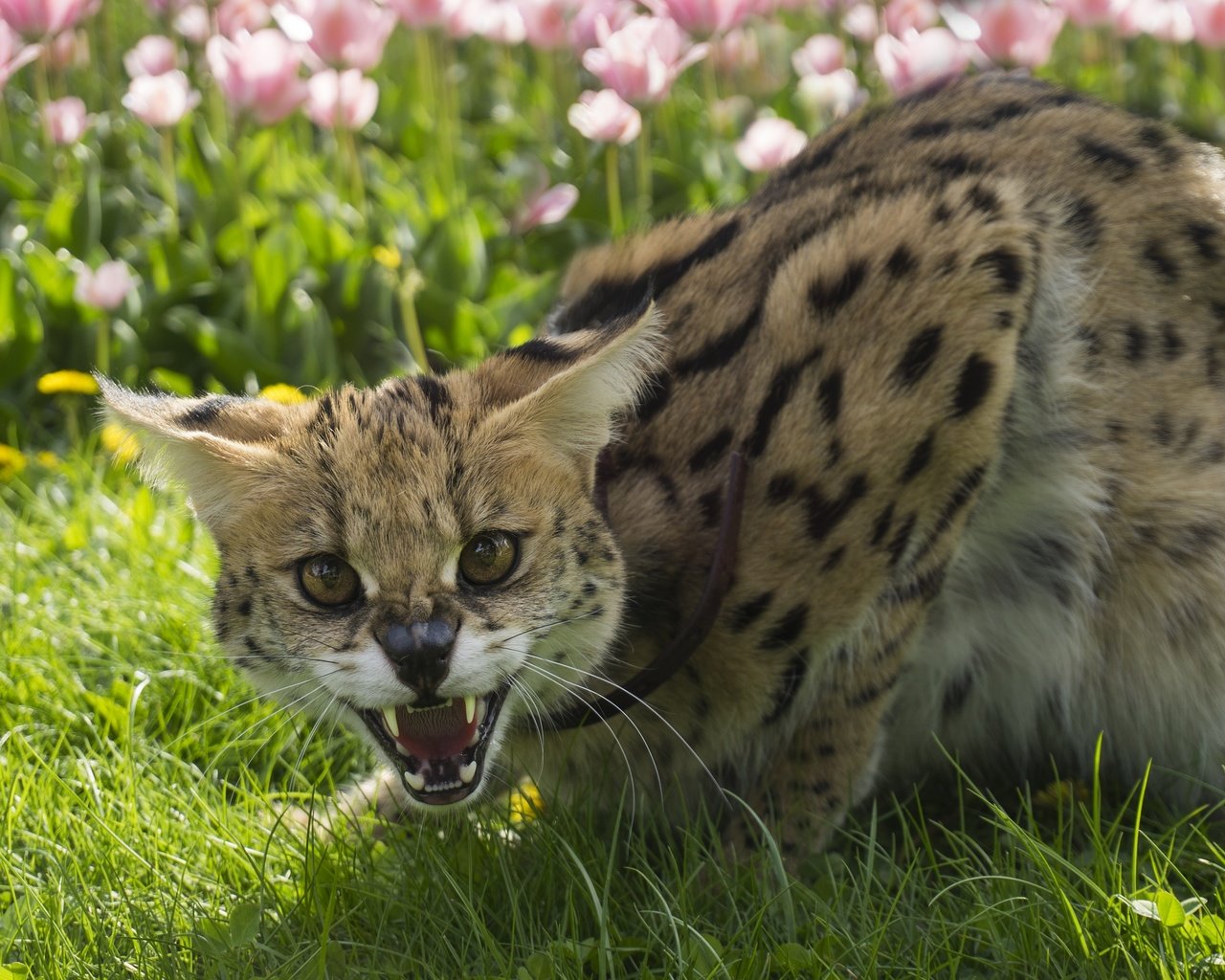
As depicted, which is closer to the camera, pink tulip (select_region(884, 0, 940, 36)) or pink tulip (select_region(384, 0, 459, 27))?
pink tulip (select_region(384, 0, 459, 27))

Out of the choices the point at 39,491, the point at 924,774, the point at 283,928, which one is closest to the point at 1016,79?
the point at 924,774

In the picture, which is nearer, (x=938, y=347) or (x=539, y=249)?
(x=938, y=347)

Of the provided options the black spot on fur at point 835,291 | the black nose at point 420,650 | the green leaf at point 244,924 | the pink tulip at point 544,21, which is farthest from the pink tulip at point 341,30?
the green leaf at point 244,924

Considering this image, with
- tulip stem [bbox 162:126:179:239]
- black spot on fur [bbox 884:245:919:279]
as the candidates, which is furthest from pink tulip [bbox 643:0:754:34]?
black spot on fur [bbox 884:245:919:279]

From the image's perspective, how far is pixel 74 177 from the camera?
6.94m

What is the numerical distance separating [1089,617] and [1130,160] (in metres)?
1.11

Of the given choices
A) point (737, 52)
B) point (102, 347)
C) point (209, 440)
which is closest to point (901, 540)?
point (209, 440)

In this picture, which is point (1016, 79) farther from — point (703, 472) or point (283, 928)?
point (283, 928)

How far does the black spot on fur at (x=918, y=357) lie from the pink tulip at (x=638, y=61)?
236cm

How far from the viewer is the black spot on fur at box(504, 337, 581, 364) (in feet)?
10.0

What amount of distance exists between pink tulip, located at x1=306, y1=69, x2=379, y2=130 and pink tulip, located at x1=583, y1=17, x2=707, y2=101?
2.90 ft

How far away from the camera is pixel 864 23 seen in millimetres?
7191

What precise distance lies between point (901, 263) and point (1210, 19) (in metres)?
4.03

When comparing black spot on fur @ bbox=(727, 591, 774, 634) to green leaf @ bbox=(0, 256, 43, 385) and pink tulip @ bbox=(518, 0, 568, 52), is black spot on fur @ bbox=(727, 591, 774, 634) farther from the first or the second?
pink tulip @ bbox=(518, 0, 568, 52)
